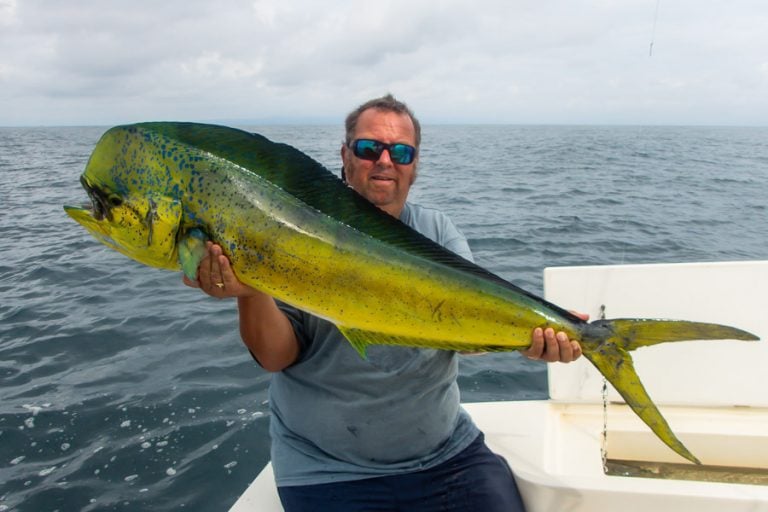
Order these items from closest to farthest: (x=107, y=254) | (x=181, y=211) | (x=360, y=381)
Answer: (x=181, y=211), (x=360, y=381), (x=107, y=254)

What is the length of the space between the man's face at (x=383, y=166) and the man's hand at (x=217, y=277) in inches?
33.9

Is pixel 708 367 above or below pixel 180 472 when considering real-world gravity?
above

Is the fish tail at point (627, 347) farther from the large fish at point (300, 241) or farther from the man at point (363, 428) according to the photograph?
the man at point (363, 428)

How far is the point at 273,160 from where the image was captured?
5.48 feet

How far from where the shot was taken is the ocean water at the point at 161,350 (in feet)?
12.1

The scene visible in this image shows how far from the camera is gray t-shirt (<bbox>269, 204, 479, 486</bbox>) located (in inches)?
85.2

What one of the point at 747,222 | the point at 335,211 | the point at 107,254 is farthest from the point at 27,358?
the point at 747,222

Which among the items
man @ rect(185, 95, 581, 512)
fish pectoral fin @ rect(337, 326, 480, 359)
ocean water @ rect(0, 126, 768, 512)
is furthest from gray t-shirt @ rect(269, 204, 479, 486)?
ocean water @ rect(0, 126, 768, 512)

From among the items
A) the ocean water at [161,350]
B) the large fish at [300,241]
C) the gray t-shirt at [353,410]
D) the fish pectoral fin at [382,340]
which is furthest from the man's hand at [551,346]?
the ocean water at [161,350]

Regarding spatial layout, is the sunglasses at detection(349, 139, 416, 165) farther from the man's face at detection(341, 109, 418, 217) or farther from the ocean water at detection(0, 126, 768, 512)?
the ocean water at detection(0, 126, 768, 512)

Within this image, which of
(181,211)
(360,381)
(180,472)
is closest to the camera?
(181,211)

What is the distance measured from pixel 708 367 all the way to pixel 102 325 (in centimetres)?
566

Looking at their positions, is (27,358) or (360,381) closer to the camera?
(360,381)

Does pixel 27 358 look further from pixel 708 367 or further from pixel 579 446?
pixel 708 367
